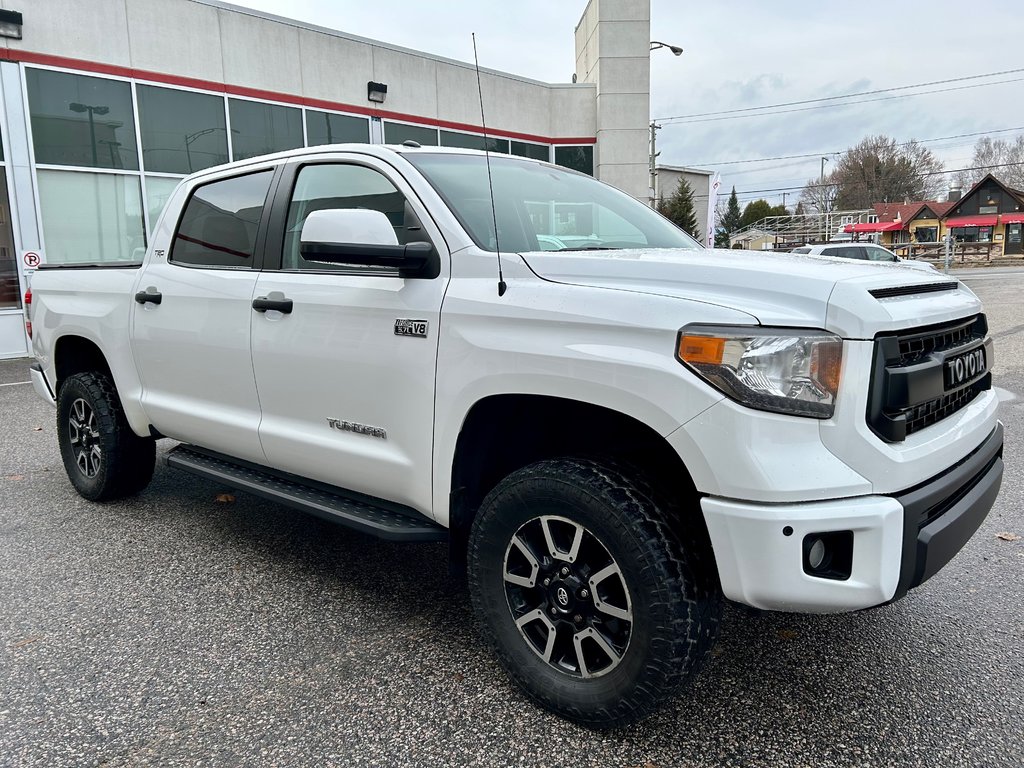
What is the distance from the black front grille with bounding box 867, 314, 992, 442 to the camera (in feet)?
6.66

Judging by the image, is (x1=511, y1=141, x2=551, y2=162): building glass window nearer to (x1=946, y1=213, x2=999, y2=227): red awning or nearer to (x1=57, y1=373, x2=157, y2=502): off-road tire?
(x1=57, y1=373, x2=157, y2=502): off-road tire

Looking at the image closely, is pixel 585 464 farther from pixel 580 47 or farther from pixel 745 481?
pixel 580 47

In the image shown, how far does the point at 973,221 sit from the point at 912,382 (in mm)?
85890

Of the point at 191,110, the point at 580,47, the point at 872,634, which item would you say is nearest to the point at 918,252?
the point at 580,47

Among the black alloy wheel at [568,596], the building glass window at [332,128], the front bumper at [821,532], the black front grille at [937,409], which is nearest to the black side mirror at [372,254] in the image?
the black alloy wheel at [568,596]

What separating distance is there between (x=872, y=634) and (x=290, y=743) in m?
2.22

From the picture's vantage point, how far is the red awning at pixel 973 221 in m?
72.7

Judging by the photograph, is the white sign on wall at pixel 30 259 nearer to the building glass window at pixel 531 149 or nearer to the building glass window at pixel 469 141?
the building glass window at pixel 469 141

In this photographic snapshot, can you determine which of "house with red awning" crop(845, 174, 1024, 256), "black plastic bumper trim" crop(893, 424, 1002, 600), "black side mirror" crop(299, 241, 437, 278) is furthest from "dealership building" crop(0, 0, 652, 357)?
"house with red awning" crop(845, 174, 1024, 256)

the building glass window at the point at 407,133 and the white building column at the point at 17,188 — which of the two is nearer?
the white building column at the point at 17,188

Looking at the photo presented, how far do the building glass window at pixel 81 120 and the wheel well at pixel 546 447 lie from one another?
1300 centimetres

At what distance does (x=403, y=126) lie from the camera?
17.0 meters

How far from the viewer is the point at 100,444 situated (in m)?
4.54

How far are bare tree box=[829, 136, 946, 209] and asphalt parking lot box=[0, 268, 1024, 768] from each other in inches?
3357
